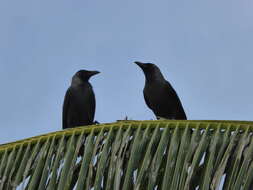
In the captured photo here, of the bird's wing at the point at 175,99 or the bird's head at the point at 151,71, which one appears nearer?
the bird's wing at the point at 175,99

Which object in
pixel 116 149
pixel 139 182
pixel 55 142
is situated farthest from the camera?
pixel 55 142

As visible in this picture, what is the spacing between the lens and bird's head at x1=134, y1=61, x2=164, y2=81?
27.2 ft

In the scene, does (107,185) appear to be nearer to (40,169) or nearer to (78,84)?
(40,169)

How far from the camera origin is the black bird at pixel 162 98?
8.05 metres

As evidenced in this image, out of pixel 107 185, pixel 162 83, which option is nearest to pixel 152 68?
pixel 162 83

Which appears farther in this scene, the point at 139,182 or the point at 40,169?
the point at 40,169

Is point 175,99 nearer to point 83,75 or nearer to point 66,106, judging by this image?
point 83,75

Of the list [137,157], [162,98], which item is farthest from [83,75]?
[137,157]

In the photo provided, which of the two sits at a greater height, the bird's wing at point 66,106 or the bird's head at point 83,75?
the bird's head at point 83,75

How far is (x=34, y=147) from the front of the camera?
421 cm

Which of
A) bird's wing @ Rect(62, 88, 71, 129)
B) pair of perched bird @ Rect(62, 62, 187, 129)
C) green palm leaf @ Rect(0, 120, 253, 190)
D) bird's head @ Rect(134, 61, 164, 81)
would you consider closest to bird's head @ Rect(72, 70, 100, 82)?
pair of perched bird @ Rect(62, 62, 187, 129)

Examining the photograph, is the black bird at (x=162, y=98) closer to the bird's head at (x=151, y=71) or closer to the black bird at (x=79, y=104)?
the bird's head at (x=151, y=71)

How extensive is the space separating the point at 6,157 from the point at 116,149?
2.47 ft

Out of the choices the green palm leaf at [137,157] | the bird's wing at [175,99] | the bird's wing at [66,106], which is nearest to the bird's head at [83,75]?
the bird's wing at [66,106]
